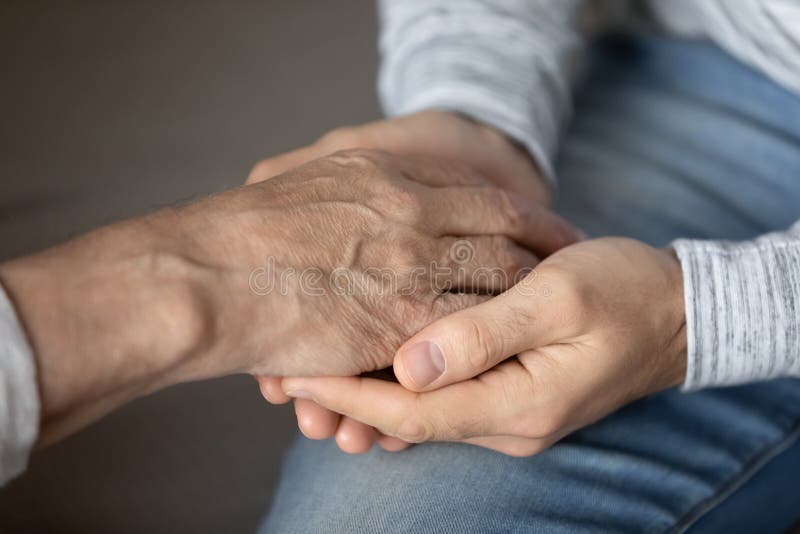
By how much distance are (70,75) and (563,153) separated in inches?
37.9

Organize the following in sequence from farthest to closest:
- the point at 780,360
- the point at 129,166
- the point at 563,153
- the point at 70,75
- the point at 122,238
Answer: the point at 70,75
the point at 129,166
the point at 563,153
the point at 780,360
the point at 122,238

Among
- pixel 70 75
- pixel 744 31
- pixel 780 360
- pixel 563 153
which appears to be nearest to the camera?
pixel 780 360

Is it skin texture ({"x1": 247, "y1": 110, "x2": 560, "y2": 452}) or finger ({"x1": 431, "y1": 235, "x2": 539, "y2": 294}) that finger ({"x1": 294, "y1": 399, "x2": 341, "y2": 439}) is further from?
finger ({"x1": 431, "y1": 235, "x2": 539, "y2": 294})

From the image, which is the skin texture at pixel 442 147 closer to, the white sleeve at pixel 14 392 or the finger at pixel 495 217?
the finger at pixel 495 217

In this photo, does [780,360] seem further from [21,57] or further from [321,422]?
[21,57]

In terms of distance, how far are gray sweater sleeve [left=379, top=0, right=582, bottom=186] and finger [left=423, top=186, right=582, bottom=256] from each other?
0.48ft

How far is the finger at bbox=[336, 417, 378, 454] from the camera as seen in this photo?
70cm

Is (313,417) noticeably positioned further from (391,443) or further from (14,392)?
(14,392)

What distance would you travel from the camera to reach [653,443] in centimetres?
77

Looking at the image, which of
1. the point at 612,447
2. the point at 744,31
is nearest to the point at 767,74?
the point at 744,31

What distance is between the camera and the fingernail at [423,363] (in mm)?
639

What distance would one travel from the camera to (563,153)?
1.09 m

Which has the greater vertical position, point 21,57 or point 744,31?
point 744,31

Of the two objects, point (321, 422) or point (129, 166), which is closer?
point (321, 422)
